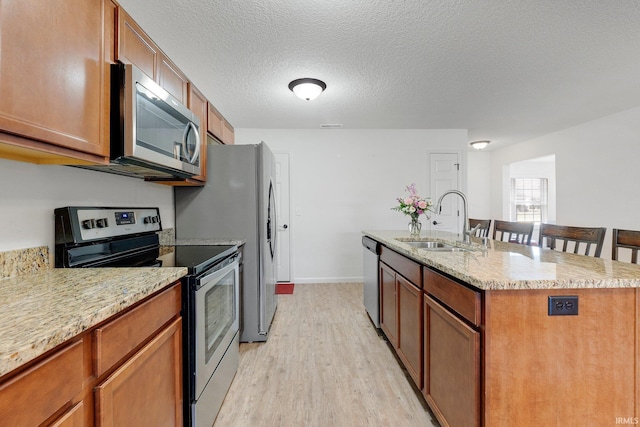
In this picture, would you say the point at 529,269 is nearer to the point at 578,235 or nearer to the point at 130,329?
the point at 578,235

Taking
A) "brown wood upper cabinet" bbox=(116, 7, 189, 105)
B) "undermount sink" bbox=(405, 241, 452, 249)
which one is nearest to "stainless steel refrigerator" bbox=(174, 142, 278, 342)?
"brown wood upper cabinet" bbox=(116, 7, 189, 105)

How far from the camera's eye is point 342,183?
188 inches

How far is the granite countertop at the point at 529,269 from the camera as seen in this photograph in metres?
1.11

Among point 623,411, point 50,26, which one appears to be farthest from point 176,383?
point 623,411

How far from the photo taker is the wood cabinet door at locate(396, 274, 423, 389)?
68.4 inches

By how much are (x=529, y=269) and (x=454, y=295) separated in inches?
13.5

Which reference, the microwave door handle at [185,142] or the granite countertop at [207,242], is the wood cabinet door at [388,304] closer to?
the granite countertop at [207,242]

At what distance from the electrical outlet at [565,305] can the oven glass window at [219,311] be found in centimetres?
154

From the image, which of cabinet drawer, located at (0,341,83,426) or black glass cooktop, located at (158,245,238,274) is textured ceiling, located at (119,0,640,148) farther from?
cabinet drawer, located at (0,341,83,426)

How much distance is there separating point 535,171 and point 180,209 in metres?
7.28

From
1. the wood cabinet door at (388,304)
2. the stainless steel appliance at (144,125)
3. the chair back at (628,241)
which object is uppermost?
the stainless steel appliance at (144,125)

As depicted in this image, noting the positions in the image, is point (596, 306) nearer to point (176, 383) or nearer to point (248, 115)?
point (176, 383)

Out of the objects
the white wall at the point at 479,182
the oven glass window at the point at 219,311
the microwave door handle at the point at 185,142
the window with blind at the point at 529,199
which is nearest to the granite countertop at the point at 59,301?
the oven glass window at the point at 219,311

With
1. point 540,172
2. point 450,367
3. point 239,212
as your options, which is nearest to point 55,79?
point 239,212
